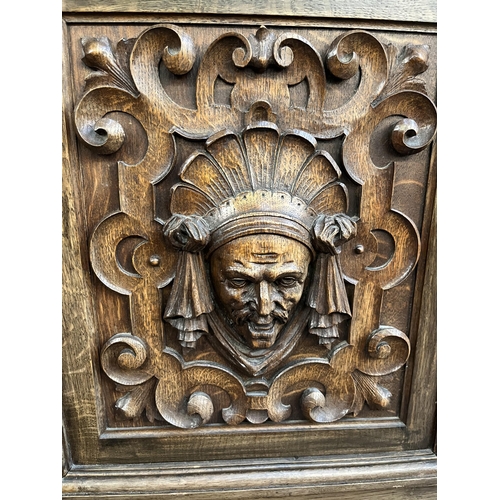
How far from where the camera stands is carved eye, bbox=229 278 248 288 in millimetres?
485

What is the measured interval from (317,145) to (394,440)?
19.1 inches

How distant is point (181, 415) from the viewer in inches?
22.0

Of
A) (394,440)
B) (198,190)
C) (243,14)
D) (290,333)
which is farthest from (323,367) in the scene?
(243,14)

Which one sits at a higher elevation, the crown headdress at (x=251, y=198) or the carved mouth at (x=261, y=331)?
the crown headdress at (x=251, y=198)

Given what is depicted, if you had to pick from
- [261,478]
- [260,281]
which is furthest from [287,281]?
[261,478]

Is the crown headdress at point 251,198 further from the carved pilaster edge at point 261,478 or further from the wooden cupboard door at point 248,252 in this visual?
the carved pilaster edge at point 261,478

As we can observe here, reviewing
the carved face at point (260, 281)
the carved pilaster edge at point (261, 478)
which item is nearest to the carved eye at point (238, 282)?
the carved face at point (260, 281)

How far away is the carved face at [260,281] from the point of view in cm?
47

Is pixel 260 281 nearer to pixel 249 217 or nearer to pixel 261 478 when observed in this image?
pixel 249 217

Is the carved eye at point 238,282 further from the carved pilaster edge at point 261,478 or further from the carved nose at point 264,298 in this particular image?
the carved pilaster edge at point 261,478

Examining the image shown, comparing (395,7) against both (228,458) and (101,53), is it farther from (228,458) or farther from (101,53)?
(228,458)

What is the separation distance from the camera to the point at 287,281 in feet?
1.60

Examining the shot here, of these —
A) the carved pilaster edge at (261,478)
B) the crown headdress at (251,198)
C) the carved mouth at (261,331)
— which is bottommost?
the carved pilaster edge at (261,478)

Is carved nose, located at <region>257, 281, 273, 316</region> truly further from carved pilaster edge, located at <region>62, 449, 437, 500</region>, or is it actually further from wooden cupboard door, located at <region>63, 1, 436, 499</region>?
carved pilaster edge, located at <region>62, 449, 437, 500</region>
